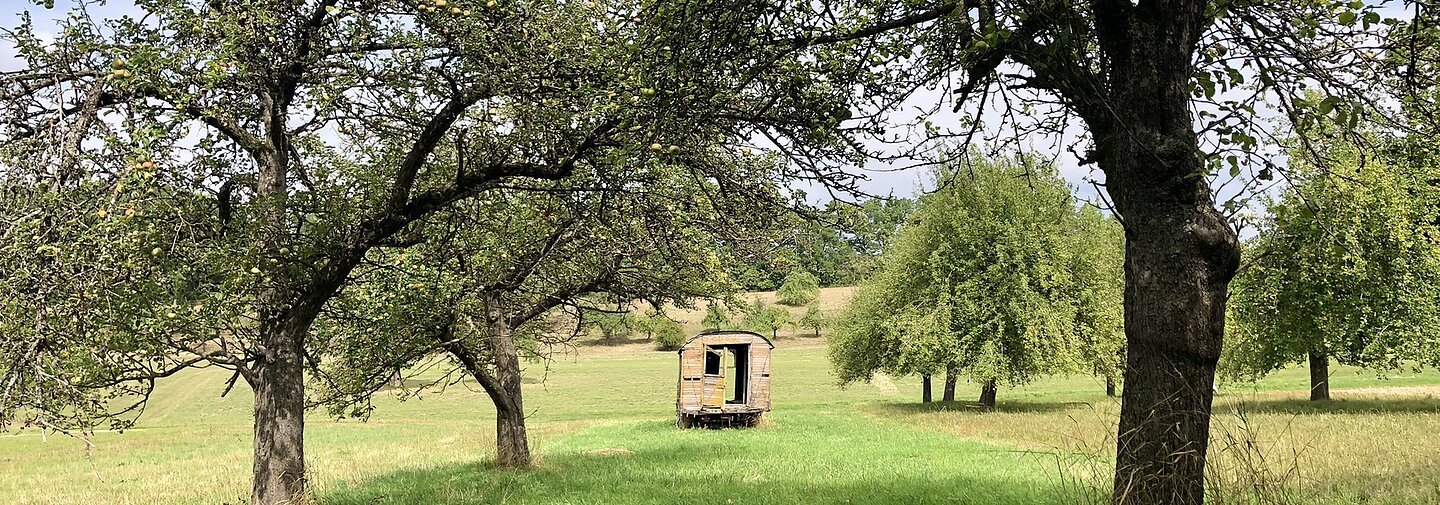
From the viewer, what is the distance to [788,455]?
53.1 feet

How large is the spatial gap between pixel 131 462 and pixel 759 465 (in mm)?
19797

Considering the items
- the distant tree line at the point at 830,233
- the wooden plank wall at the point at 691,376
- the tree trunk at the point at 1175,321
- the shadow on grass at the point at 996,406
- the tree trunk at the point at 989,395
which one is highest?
the distant tree line at the point at 830,233

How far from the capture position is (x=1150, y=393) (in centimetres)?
502

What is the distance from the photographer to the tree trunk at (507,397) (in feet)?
48.5

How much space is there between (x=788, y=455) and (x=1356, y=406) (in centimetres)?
1786

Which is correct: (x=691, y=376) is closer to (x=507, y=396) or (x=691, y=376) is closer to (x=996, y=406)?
(x=507, y=396)

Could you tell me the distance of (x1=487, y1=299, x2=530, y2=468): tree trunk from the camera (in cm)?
1478

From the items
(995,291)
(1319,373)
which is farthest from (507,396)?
(1319,373)

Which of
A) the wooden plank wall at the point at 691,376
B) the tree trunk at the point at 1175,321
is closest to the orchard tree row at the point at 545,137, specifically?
the tree trunk at the point at 1175,321

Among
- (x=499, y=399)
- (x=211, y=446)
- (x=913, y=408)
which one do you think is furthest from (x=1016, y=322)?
(x=211, y=446)

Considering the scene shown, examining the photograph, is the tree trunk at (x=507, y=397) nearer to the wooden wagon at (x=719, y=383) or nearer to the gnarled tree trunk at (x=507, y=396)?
the gnarled tree trunk at (x=507, y=396)

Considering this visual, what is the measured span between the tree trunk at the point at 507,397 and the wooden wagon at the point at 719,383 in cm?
1000

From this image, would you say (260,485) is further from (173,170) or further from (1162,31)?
(1162,31)

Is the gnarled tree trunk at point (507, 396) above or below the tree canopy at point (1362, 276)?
below
